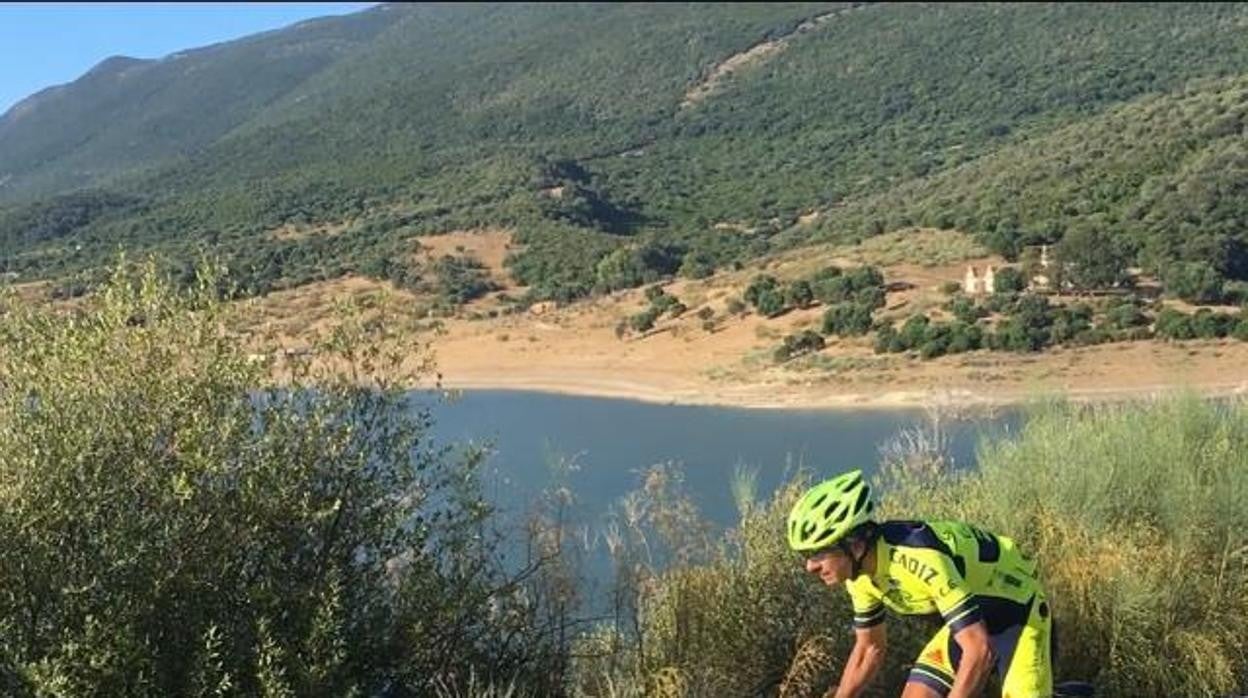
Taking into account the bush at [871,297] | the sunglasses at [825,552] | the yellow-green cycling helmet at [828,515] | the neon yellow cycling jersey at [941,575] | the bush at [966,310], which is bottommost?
the bush at [966,310]

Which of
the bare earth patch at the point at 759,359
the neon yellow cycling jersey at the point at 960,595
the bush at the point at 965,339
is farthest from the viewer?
the bush at the point at 965,339

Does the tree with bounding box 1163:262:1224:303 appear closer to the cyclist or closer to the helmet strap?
the cyclist

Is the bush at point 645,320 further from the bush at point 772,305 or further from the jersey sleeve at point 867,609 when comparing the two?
the jersey sleeve at point 867,609

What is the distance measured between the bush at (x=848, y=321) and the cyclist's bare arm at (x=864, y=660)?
2956cm

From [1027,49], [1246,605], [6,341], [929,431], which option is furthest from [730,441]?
[1027,49]

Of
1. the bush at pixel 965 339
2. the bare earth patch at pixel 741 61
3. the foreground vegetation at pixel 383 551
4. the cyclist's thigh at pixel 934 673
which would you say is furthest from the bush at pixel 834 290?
the bare earth patch at pixel 741 61

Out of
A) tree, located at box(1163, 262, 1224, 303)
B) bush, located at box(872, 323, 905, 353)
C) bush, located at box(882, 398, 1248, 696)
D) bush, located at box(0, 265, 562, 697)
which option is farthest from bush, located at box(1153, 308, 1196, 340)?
bush, located at box(0, 265, 562, 697)

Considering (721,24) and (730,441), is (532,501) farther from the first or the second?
(721,24)

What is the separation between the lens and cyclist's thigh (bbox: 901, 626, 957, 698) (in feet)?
14.8

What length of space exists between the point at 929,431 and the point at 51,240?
57.0 m

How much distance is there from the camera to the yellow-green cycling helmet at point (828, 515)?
4367 millimetres

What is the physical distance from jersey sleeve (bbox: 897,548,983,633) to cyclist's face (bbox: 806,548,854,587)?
191 mm

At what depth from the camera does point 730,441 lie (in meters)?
23.9

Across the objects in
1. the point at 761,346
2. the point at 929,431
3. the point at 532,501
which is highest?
the point at 532,501
